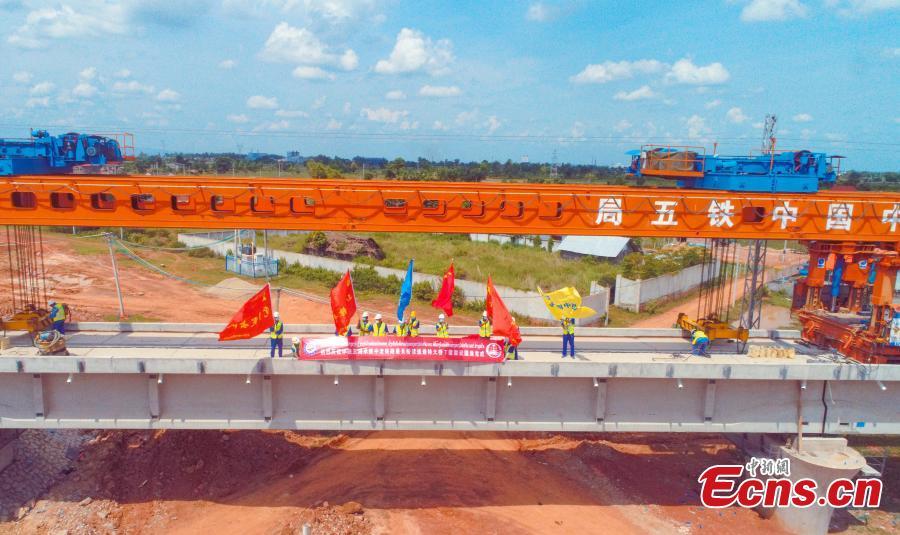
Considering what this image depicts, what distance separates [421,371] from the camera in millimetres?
14266

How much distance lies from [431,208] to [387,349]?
12.6 ft

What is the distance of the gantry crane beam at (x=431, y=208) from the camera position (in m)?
14.5

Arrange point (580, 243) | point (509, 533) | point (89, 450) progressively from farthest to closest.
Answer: point (580, 243)
point (89, 450)
point (509, 533)

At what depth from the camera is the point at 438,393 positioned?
15.0 meters

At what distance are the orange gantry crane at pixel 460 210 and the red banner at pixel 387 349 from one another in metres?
2.97

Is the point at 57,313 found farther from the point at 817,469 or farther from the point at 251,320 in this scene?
the point at 817,469

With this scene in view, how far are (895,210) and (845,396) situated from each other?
5306 millimetres

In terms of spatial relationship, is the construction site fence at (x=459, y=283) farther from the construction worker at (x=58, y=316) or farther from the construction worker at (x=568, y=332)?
the construction worker at (x=58, y=316)

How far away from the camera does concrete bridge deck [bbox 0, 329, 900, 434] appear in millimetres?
14258

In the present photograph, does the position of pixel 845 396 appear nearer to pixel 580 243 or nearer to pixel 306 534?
pixel 306 534

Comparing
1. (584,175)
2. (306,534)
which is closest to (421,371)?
(306,534)

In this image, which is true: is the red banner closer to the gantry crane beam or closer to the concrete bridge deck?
the concrete bridge deck

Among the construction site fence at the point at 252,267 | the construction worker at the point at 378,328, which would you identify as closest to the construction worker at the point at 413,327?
the construction worker at the point at 378,328

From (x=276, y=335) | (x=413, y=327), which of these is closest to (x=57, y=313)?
(x=276, y=335)
